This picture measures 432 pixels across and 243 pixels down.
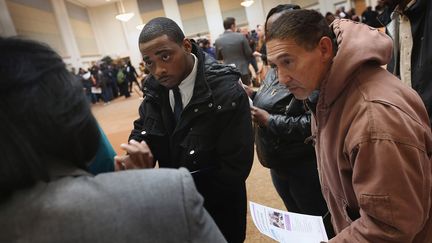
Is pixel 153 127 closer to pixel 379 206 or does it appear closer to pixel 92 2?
pixel 379 206

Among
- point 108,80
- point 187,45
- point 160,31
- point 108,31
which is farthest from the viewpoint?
point 108,31

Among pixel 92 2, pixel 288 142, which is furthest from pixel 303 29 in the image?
pixel 92 2

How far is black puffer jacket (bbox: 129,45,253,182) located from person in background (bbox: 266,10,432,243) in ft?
1.25

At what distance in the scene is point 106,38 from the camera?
2128cm

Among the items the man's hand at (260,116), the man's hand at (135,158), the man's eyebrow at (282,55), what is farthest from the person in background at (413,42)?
the man's hand at (135,158)

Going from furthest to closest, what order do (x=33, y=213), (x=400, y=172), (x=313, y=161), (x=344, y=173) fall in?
(x=313, y=161) < (x=344, y=173) < (x=400, y=172) < (x=33, y=213)

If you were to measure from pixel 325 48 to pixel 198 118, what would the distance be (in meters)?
0.62

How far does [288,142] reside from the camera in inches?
72.3

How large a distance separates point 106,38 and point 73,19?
3276mm

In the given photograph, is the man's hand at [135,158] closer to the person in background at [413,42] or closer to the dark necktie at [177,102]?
the dark necktie at [177,102]

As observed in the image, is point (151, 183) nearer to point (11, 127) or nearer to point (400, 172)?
point (11, 127)

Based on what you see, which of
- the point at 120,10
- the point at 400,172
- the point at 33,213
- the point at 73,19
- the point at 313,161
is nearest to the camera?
the point at 33,213

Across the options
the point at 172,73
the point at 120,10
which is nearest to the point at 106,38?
the point at 120,10

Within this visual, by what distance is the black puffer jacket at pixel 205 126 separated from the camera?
151cm
